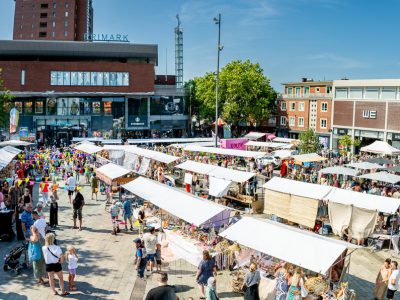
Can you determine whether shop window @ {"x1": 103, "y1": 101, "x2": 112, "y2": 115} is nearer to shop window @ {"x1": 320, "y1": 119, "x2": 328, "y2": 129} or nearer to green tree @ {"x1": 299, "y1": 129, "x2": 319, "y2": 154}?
shop window @ {"x1": 320, "y1": 119, "x2": 328, "y2": 129}

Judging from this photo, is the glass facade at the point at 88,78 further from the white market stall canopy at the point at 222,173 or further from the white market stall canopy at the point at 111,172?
the white market stall canopy at the point at 111,172

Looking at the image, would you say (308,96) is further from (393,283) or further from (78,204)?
(393,283)

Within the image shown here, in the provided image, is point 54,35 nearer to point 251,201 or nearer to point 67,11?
point 67,11

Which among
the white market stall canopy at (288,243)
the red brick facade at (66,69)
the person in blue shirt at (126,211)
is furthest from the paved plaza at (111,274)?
the red brick facade at (66,69)

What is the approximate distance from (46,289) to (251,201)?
447 inches

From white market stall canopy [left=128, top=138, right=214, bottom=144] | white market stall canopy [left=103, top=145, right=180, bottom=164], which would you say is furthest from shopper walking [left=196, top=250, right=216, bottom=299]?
white market stall canopy [left=128, top=138, right=214, bottom=144]

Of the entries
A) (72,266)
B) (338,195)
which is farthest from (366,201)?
(72,266)

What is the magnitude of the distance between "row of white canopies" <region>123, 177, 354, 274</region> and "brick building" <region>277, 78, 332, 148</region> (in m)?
45.7

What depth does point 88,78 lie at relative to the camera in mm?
58906

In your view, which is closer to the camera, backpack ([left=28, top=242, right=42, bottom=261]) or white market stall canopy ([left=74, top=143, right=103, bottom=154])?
backpack ([left=28, top=242, right=42, bottom=261])

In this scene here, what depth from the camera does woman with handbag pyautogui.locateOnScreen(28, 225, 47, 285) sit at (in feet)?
34.3

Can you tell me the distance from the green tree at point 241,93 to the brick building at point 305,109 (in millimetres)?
3269

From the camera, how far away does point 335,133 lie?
179ft

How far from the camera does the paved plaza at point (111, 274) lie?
10.5m
